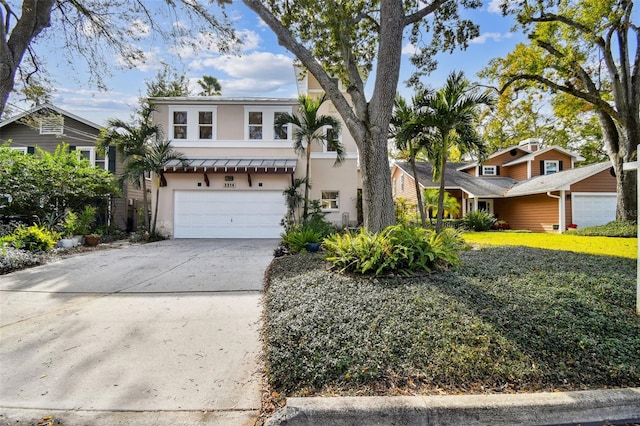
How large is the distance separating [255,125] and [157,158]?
14.0 feet

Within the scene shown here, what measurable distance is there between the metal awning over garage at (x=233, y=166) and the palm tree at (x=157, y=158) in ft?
0.69

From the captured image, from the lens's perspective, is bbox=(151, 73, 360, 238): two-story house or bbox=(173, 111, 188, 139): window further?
bbox=(173, 111, 188, 139): window

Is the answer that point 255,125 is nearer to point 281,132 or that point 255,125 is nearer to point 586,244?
point 281,132

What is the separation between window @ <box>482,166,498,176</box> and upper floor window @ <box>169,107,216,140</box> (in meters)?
18.7

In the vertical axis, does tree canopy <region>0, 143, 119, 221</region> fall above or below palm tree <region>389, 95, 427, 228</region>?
below

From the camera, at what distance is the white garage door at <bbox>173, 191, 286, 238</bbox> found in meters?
13.5

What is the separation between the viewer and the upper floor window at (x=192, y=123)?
13.8m

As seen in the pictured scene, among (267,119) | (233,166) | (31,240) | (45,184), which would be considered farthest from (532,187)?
(45,184)

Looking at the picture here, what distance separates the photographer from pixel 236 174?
13422mm

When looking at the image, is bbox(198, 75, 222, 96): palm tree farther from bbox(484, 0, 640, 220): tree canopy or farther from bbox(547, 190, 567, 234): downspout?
bbox(547, 190, 567, 234): downspout

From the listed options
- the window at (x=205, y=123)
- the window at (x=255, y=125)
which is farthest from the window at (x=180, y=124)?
the window at (x=255, y=125)

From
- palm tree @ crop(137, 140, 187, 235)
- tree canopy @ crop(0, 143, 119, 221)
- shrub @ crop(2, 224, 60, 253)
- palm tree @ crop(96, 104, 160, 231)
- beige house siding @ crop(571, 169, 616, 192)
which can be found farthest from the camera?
beige house siding @ crop(571, 169, 616, 192)

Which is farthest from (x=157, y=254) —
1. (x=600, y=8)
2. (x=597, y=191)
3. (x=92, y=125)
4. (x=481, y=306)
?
(x=597, y=191)

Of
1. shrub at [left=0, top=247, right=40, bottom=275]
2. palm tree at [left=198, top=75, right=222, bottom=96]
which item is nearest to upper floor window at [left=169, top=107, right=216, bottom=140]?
shrub at [left=0, top=247, right=40, bottom=275]
